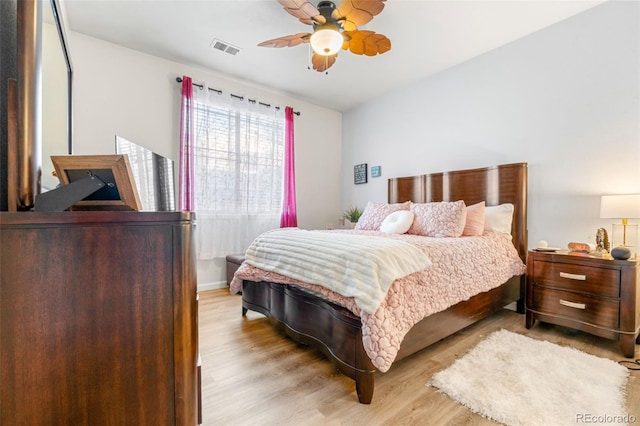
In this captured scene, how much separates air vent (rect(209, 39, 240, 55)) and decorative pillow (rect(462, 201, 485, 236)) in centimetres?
299

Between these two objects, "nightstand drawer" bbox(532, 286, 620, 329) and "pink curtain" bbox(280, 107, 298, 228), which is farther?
"pink curtain" bbox(280, 107, 298, 228)

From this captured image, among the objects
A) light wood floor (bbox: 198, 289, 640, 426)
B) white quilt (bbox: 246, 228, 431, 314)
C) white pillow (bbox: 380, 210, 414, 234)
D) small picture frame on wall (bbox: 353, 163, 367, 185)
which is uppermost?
small picture frame on wall (bbox: 353, 163, 367, 185)

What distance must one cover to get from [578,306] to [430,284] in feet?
4.47

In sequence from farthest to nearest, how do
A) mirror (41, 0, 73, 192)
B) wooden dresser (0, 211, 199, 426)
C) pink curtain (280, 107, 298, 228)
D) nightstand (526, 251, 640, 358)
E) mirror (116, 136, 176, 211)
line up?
pink curtain (280, 107, 298, 228)
mirror (116, 136, 176, 211)
nightstand (526, 251, 640, 358)
mirror (41, 0, 73, 192)
wooden dresser (0, 211, 199, 426)

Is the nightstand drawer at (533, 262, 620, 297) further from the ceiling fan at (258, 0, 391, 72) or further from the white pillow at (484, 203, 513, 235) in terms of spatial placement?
the ceiling fan at (258, 0, 391, 72)

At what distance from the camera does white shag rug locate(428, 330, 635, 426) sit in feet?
4.57

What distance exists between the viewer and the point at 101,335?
2.08 ft

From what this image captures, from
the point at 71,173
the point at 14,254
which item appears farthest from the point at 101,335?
the point at 71,173

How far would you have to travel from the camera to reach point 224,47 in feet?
9.93

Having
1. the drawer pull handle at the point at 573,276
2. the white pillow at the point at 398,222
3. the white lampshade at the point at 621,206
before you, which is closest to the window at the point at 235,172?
the white pillow at the point at 398,222

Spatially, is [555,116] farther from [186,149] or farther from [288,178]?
[186,149]

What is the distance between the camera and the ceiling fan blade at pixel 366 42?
233cm

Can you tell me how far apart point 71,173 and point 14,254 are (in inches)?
13.8

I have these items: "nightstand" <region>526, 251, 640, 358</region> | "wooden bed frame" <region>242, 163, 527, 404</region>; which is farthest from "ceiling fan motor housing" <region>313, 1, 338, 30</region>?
"nightstand" <region>526, 251, 640, 358</region>
